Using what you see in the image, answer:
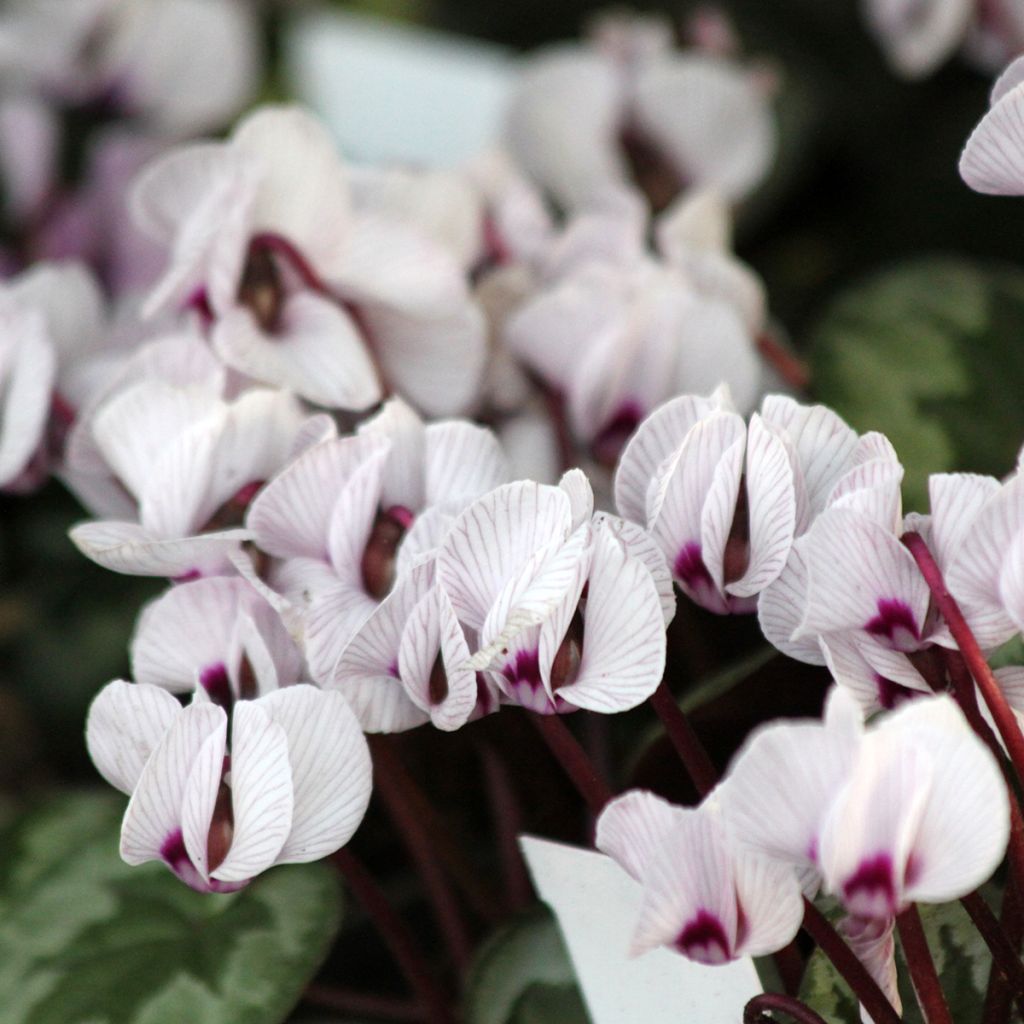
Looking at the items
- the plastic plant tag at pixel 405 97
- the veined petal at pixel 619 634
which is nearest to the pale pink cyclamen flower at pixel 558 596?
the veined petal at pixel 619 634

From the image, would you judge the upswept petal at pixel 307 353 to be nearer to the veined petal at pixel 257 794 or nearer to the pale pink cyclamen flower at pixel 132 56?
the veined petal at pixel 257 794

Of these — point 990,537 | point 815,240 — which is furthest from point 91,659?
point 815,240

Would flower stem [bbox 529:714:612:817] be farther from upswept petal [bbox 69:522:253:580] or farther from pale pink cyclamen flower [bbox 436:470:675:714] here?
upswept petal [bbox 69:522:253:580]

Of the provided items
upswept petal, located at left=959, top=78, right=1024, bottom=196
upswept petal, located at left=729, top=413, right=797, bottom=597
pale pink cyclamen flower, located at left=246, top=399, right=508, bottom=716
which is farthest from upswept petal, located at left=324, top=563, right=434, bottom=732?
upswept petal, located at left=959, top=78, right=1024, bottom=196

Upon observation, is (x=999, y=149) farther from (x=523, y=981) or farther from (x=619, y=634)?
(x=523, y=981)

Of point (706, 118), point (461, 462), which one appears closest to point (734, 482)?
point (461, 462)

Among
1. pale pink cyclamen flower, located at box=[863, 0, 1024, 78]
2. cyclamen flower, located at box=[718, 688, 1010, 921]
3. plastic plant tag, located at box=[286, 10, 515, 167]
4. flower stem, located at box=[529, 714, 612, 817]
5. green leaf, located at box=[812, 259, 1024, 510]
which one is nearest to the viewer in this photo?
cyclamen flower, located at box=[718, 688, 1010, 921]
